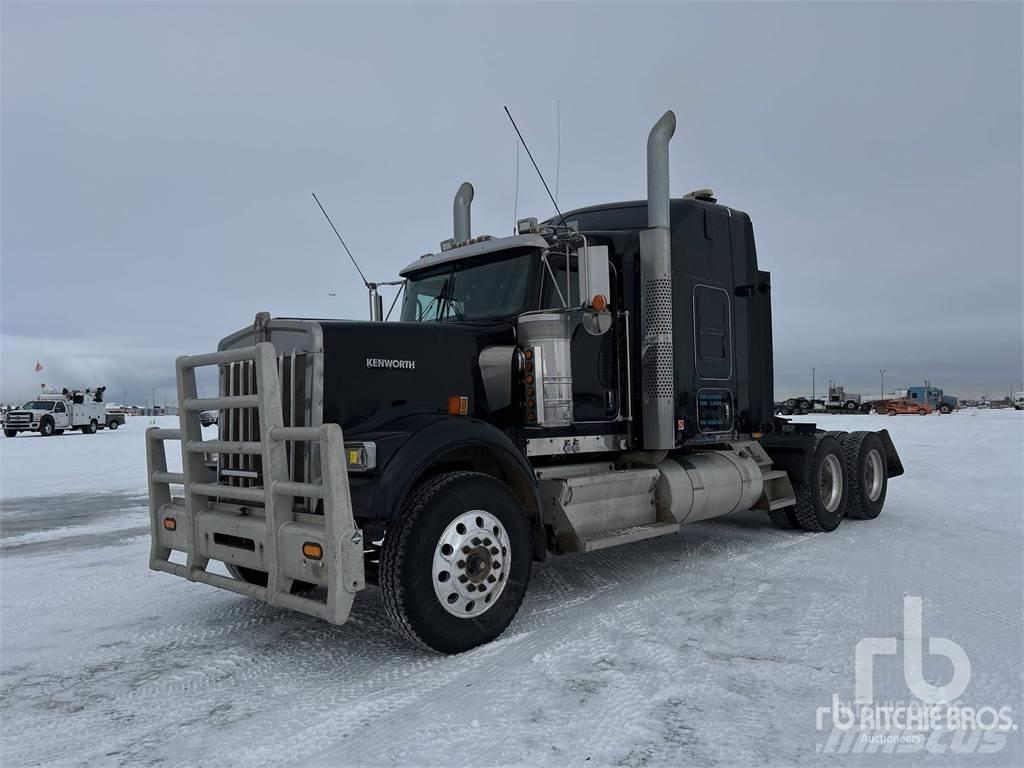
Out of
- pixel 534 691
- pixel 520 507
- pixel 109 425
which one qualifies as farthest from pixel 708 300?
pixel 109 425

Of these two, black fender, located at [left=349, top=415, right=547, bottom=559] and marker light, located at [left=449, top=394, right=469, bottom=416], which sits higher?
marker light, located at [left=449, top=394, right=469, bottom=416]

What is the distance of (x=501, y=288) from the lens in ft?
19.0

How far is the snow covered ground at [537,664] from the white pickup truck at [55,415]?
107 feet

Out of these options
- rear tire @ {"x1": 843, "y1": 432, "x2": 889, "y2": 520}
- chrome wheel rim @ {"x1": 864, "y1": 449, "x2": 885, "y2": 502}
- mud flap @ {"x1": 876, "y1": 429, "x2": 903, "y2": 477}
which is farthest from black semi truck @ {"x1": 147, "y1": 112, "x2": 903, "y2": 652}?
mud flap @ {"x1": 876, "y1": 429, "x2": 903, "y2": 477}

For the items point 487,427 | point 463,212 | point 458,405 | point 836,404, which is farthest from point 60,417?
point 836,404

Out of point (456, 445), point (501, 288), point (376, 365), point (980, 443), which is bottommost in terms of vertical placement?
point (980, 443)

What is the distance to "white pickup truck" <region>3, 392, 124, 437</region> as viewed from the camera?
115ft

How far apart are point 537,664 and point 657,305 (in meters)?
3.33

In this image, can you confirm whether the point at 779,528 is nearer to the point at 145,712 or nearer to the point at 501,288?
the point at 501,288

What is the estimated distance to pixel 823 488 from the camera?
8.55m

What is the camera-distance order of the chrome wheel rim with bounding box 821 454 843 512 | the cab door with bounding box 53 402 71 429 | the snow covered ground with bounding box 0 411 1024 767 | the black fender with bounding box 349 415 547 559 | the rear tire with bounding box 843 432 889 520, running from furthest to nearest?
the cab door with bounding box 53 402 71 429
the rear tire with bounding box 843 432 889 520
the chrome wheel rim with bounding box 821 454 843 512
the black fender with bounding box 349 415 547 559
the snow covered ground with bounding box 0 411 1024 767

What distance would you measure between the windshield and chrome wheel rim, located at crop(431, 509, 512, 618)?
1.81 meters

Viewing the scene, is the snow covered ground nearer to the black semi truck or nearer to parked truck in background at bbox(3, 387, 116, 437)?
the black semi truck

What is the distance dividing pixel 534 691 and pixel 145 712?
1870 mm
